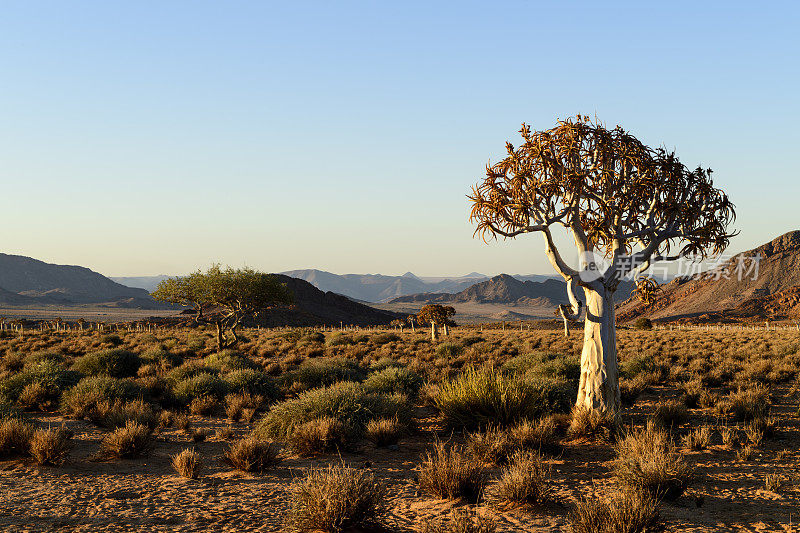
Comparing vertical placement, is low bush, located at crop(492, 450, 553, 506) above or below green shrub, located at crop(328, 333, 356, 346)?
above

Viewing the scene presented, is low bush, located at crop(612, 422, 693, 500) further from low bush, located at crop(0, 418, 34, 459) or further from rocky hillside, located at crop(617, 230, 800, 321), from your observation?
rocky hillside, located at crop(617, 230, 800, 321)

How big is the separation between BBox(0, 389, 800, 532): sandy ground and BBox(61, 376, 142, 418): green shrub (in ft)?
Answer: 10.8

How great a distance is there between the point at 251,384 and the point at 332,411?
5.97m

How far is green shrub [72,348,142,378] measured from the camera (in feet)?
65.3

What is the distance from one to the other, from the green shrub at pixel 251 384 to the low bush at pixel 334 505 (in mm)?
9558

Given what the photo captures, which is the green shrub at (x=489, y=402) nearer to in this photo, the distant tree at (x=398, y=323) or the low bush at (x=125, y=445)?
the low bush at (x=125, y=445)

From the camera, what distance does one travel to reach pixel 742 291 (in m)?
111

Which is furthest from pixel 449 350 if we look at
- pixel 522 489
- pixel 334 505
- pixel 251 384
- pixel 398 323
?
pixel 398 323

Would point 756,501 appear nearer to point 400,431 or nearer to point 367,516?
point 367,516

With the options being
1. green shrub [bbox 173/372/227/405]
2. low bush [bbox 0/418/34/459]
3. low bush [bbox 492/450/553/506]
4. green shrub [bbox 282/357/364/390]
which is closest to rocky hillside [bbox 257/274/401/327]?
green shrub [bbox 282/357/364/390]

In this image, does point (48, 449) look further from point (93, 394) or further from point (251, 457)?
point (93, 394)

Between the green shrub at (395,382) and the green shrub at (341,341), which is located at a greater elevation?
the green shrub at (395,382)

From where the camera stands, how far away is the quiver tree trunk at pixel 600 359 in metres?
9.77

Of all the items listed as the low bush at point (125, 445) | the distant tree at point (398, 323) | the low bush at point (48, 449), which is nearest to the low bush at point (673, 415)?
the low bush at point (125, 445)
